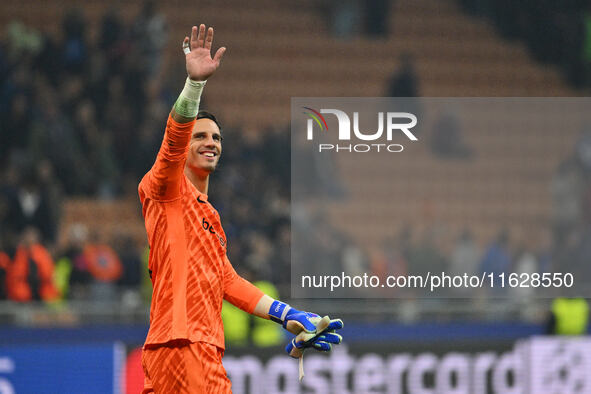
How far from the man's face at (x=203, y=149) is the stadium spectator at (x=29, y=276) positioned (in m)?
8.02

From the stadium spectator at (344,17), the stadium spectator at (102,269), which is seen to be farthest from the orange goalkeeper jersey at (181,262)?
the stadium spectator at (344,17)

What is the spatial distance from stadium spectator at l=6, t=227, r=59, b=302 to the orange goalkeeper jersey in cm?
802

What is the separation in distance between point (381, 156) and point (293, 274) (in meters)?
1.79

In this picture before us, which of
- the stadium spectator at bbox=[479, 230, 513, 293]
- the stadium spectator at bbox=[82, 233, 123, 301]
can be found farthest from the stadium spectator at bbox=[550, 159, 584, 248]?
the stadium spectator at bbox=[82, 233, 123, 301]

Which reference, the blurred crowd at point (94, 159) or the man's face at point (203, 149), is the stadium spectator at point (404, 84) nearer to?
the blurred crowd at point (94, 159)

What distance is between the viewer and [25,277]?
12273 millimetres

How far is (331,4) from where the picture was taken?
21.9m

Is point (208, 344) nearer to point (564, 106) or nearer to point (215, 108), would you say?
point (564, 106)

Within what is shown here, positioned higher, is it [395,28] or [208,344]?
[395,28]

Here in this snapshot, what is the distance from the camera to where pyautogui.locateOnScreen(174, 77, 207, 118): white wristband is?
13.6 ft

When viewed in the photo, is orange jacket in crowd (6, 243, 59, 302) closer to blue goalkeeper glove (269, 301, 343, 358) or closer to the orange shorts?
blue goalkeeper glove (269, 301, 343, 358)

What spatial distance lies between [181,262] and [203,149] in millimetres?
483

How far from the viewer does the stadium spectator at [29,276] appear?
1227 cm

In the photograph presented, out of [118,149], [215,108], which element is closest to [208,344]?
[118,149]
